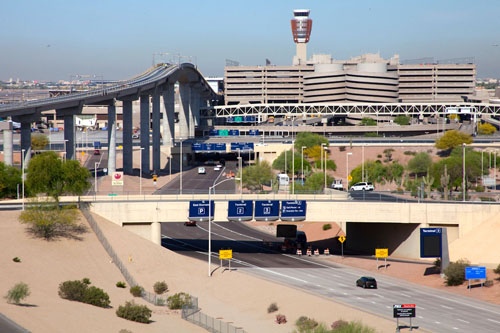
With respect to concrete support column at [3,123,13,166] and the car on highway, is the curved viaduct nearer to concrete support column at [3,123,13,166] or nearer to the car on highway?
concrete support column at [3,123,13,166]

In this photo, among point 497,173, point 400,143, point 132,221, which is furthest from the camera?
point 400,143

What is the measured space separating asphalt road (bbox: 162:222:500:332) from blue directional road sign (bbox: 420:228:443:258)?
4.17 m

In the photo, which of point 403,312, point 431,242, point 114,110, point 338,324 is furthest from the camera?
point 114,110

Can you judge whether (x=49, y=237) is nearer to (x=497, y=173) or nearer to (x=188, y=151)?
(x=497, y=173)

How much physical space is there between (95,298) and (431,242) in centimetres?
3235

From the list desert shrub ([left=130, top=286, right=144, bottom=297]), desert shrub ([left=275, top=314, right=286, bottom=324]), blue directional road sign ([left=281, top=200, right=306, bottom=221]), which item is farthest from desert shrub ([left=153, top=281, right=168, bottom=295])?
blue directional road sign ([left=281, top=200, right=306, bottom=221])

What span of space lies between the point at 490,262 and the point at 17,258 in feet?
129

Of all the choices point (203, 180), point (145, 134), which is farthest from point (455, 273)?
point (145, 134)

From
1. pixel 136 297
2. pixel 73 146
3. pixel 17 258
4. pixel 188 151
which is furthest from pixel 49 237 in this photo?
pixel 188 151

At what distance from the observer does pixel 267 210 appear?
78.6 meters

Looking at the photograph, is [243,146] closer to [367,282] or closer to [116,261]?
[116,261]

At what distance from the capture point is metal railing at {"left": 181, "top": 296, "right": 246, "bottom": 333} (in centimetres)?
4909

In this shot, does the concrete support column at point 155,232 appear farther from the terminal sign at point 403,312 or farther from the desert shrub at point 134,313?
the terminal sign at point 403,312

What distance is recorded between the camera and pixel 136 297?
59188mm
